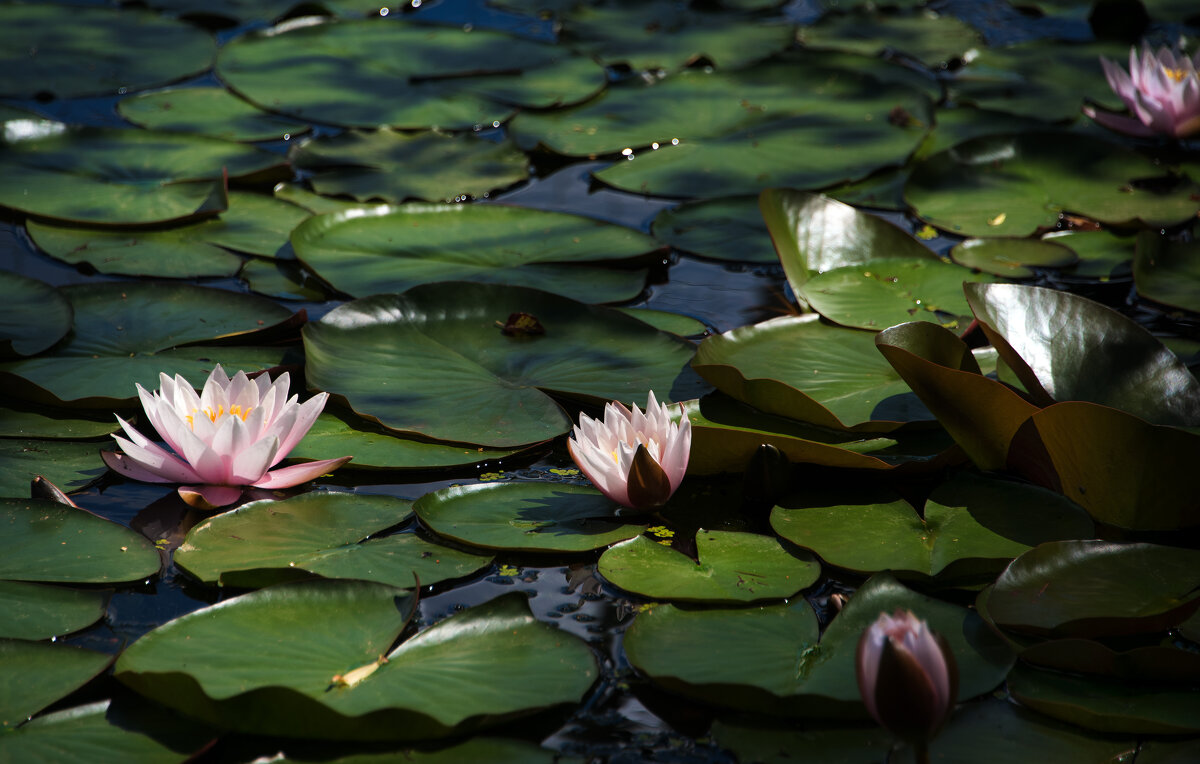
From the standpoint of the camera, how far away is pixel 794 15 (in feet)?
16.1

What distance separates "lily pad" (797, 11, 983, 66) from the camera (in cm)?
437

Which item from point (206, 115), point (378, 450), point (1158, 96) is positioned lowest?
point (378, 450)

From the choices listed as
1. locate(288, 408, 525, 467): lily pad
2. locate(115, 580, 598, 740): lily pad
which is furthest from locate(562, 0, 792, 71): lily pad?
locate(115, 580, 598, 740): lily pad

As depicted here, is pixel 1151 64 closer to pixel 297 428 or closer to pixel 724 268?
pixel 724 268

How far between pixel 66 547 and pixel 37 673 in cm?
30

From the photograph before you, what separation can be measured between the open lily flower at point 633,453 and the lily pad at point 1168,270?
4.93 ft

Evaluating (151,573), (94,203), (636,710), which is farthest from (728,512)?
(94,203)

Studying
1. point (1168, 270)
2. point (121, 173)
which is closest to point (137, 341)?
point (121, 173)

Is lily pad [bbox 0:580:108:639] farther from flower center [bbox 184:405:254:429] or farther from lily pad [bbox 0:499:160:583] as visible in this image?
flower center [bbox 184:405:254:429]

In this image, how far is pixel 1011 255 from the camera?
2.83m

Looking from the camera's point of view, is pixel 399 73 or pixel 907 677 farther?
pixel 399 73

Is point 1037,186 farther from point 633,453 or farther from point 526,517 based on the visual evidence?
point 526,517

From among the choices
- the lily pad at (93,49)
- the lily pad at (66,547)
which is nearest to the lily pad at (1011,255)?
the lily pad at (66,547)

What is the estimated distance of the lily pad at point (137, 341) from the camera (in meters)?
2.12
